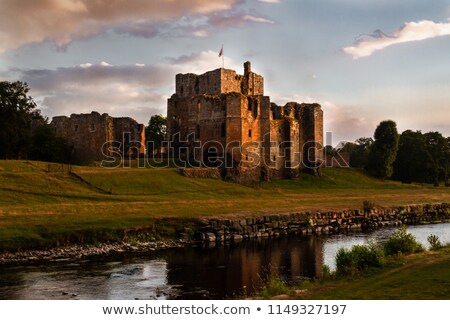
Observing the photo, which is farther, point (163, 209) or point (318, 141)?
point (318, 141)

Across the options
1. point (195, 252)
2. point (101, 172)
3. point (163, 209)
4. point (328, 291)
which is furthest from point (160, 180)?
point (328, 291)

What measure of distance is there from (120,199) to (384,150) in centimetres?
4613

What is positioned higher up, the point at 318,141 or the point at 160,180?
the point at 318,141

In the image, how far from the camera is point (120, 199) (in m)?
41.2

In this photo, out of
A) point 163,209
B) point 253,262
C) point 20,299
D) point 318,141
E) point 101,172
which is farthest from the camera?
point 318,141

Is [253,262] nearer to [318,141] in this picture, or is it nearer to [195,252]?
[195,252]

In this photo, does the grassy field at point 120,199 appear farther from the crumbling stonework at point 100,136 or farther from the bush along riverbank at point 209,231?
the crumbling stonework at point 100,136

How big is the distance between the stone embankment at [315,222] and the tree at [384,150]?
23772mm

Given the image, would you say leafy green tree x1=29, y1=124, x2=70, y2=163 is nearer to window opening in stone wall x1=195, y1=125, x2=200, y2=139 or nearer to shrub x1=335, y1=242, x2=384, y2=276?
window opening in stone wall x1=195, y1=125, x2=200, y2=139

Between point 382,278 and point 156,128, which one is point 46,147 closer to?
point 156,128

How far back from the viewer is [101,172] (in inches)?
1900

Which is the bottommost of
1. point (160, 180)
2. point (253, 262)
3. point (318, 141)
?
point (253, 262)

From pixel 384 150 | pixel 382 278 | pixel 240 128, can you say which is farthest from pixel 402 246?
pixel 384 150

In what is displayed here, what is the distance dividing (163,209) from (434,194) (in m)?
36.5
